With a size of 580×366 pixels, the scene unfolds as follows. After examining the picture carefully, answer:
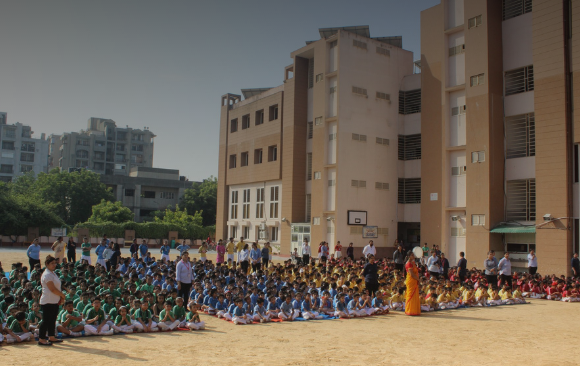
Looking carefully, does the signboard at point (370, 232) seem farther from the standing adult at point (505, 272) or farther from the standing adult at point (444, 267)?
the standing adult at point (505, 272)

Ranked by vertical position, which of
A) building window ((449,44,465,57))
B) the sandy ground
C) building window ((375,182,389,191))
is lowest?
the sandy ground

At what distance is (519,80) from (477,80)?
6.91 ft

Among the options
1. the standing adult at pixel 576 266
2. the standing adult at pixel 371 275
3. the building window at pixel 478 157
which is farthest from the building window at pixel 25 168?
the standing adult at pixel 576 266

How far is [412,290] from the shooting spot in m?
14.7

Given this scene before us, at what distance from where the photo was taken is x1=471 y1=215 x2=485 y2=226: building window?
26.1 m

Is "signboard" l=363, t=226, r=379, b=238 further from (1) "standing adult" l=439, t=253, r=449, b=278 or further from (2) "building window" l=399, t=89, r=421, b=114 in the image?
(1) "standing adult" l=439, t=253, r=449, b=278

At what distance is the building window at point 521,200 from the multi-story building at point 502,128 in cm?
5

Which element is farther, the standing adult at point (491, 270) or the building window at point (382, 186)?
the building window at point (382, 186)

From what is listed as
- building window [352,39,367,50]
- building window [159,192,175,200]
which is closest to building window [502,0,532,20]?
building window [352,39,367,50]

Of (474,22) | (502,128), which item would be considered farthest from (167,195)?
(502,128)

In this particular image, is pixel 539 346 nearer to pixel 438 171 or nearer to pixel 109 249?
pixel 109 249

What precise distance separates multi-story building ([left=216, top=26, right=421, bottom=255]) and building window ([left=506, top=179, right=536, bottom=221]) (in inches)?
296

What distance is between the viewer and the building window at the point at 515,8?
26.0 meters

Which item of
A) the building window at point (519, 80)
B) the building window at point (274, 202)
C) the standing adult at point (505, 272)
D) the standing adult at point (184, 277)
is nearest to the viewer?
the standing adult at point (184, 277)
